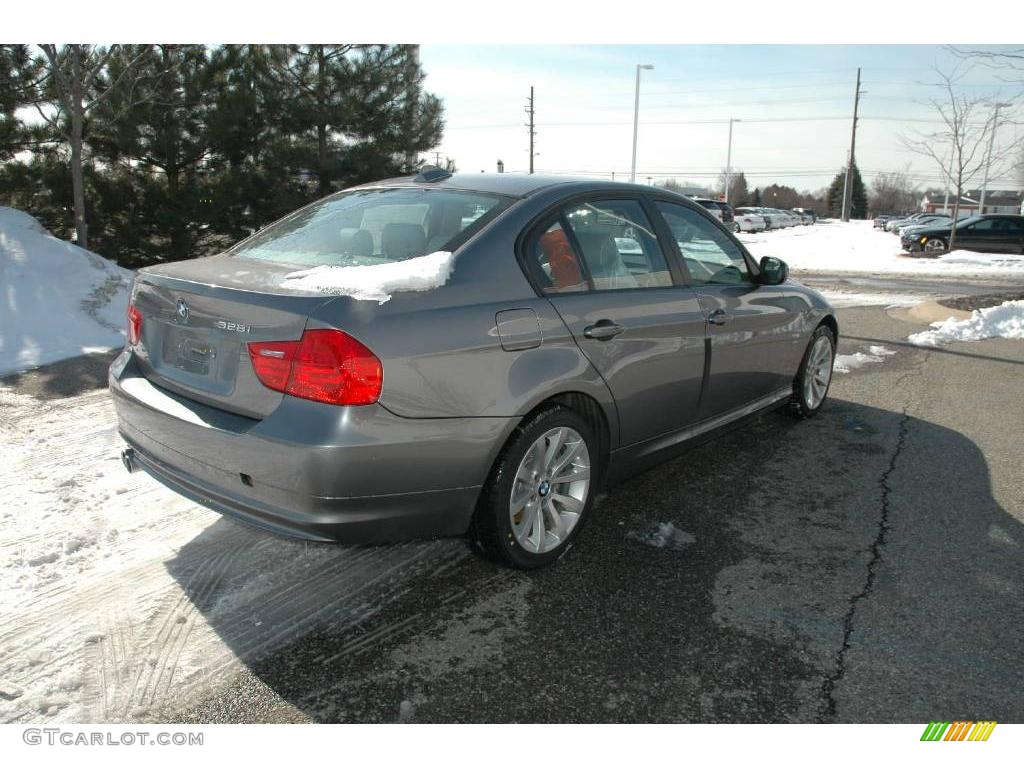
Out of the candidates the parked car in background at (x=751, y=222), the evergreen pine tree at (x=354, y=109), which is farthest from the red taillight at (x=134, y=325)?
the parked car in background at (x=751, y=222)

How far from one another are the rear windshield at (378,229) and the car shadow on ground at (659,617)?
4.18 ft

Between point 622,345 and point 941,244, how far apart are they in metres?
26.7

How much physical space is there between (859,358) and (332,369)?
21.0ft

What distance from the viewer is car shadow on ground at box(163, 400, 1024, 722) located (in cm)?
244

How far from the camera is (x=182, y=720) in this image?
2.33 m

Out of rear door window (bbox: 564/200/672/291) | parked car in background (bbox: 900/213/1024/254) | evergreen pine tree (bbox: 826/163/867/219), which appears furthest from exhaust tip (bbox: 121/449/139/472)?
evergreen pine tree (bbox: 826/163/867/219)

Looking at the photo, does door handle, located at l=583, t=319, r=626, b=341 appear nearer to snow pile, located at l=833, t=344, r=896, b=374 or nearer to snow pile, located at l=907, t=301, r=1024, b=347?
snow pile, located at l=833, t=344, r=896, b=374

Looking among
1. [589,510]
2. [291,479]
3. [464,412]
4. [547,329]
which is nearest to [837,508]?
[589,510]

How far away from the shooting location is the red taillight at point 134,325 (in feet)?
10.8

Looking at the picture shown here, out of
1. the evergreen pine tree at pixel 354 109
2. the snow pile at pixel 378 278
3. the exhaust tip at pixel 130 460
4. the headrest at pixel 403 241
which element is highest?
the evergreen pine tree at pixel 354 109

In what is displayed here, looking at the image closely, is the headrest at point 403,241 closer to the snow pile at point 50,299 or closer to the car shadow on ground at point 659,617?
the car shadow on ground at point 659,617

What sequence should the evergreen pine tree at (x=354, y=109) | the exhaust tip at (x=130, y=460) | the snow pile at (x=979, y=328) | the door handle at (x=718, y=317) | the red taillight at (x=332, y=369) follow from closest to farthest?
the red taillight at (x=332, y=369) < the exhaust tip at (x=130, y=460) < the door handle at (x=718, y=317) < the snow pile at (x=979, y=328) < the evergreen pine tree at (x=354, y=109)

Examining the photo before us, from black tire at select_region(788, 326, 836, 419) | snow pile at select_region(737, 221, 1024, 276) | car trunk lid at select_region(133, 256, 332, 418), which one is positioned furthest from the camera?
snow pile at select_region(737, 221, 1024, 276)

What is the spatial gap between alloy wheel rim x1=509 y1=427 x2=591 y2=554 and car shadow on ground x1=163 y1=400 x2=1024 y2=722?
164 mm
